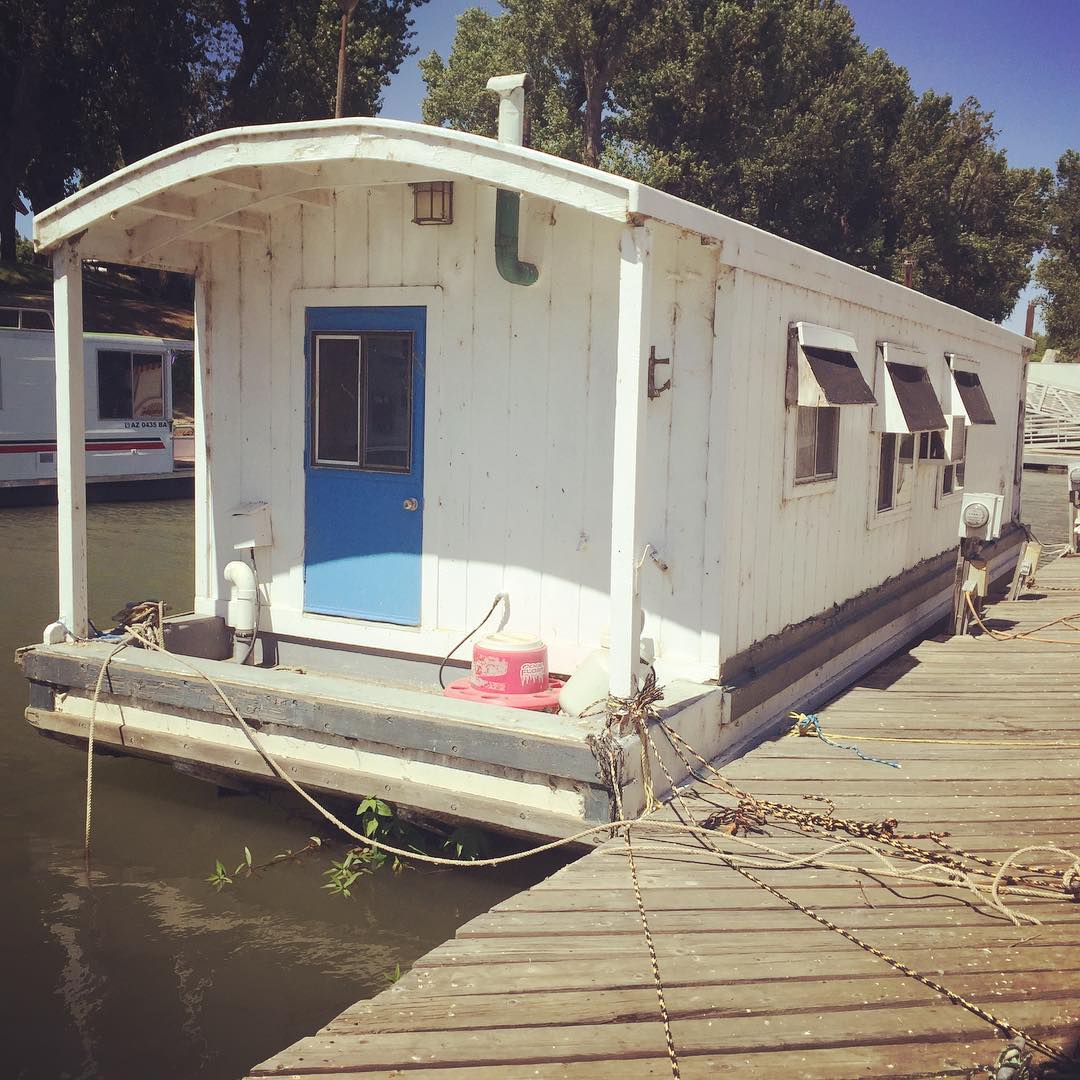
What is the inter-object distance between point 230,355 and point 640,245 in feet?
11.1

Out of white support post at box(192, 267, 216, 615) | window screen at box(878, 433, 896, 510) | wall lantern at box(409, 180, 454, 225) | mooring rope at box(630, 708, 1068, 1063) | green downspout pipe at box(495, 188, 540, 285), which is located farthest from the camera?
window screen at box(878, 433, 896, 510)

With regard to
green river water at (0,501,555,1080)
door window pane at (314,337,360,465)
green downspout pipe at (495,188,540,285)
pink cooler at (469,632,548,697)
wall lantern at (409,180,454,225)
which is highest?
wall lantern at (409,180,454,225)

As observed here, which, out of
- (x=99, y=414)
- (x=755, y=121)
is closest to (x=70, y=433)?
(x=99, y=414)

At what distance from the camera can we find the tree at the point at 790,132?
105ft

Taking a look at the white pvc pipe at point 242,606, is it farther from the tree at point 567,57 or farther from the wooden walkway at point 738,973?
the tree at point 567,57

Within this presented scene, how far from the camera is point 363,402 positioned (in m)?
6.79

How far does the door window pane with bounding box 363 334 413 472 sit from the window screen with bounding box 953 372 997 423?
570 centimetres

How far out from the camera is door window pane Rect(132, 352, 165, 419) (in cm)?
1919

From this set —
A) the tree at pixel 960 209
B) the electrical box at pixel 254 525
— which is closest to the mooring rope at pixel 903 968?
the electrical box at pixel 254 525

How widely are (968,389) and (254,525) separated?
6.77 metres

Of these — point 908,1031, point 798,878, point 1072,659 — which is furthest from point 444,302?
point 1072,659

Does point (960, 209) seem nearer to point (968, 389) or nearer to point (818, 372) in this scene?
point (968, 389)

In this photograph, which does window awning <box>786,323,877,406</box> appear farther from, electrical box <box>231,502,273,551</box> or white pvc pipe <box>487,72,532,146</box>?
electrical box <box>231,502,273,551</box>

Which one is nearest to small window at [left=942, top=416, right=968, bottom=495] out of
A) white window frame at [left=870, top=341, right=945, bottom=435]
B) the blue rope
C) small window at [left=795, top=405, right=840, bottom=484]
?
white window frame at [left=870, top=341, right=945, bottom=435]
